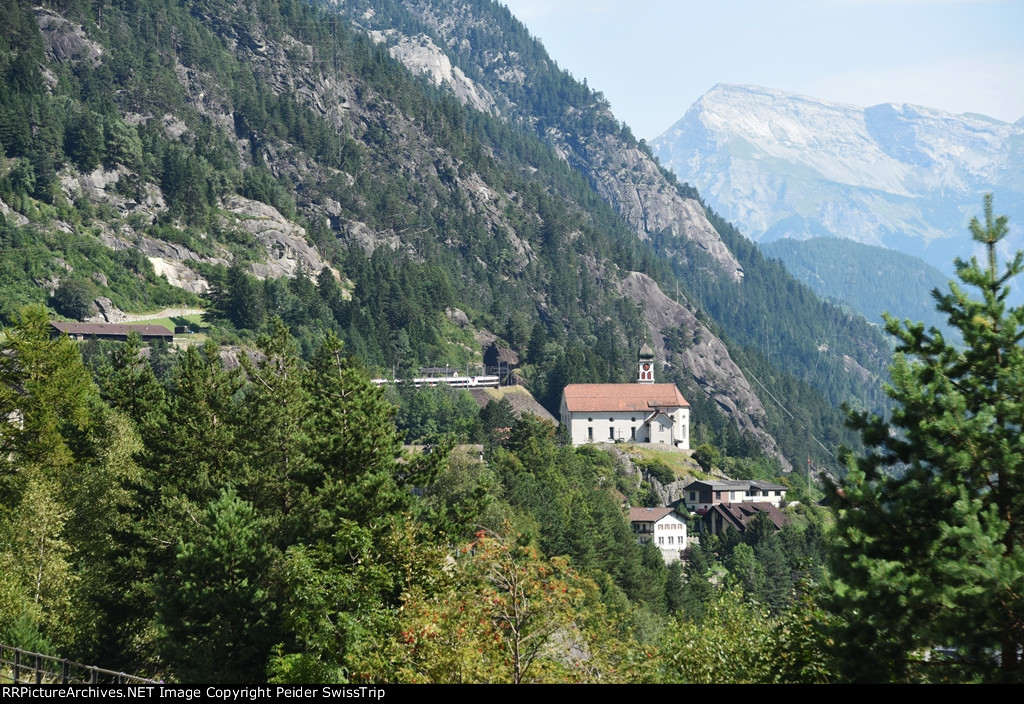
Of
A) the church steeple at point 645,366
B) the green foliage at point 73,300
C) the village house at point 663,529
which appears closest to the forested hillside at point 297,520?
the green foliage at point 73,300

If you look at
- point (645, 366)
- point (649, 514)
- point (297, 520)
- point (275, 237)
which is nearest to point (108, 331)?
point (275, 237)

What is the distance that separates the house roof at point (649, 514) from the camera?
108 metres

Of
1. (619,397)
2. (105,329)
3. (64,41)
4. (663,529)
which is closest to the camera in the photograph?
(663,529)

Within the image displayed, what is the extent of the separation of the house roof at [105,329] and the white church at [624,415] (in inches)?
1944

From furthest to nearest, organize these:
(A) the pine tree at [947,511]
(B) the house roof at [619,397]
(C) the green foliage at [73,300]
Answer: (B) the house roof at [619,397], (C) the green foliage at [73,300], (A) the pine tree at [947,511]

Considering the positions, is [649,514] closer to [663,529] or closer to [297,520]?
[663,529]

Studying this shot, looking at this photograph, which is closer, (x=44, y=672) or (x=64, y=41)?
(x=44, y=672)

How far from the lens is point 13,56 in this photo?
158875 mm

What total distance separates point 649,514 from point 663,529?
2160 millimetres

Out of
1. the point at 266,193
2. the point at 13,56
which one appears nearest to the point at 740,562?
the point at 266,193

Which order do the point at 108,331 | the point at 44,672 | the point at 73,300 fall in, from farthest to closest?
the point at 73,300 → the point at 108,331 → the point at 44,672

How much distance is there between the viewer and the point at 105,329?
115 meters

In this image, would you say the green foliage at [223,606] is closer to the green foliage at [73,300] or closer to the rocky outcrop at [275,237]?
the green foliage at [73,300]

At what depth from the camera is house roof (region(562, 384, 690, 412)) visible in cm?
13775
